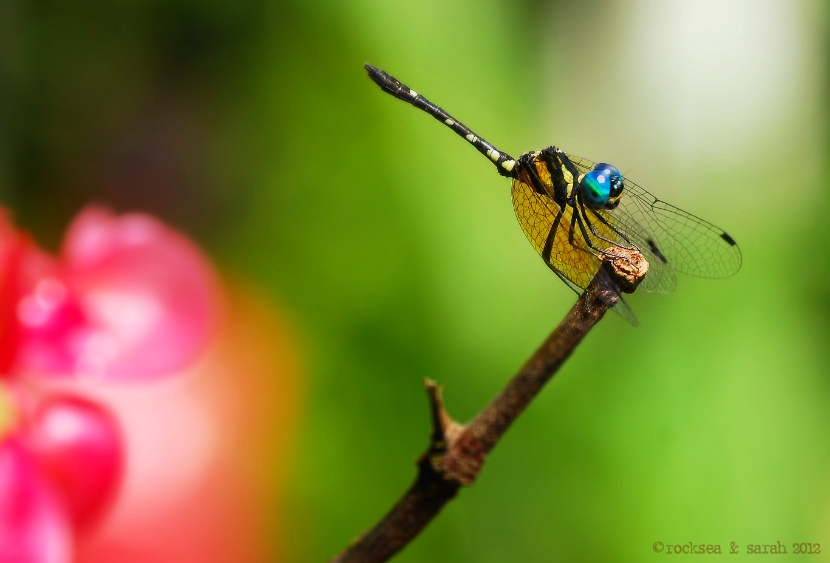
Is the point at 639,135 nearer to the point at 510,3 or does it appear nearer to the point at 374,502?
the point at 510,3

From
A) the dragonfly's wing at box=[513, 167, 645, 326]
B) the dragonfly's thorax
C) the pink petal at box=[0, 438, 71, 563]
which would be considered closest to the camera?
the dragonfly's wing at box=[513, 167, 645, 326]

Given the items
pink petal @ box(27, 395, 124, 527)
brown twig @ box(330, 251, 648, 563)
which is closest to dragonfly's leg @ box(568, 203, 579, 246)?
brown twig @ box(330, 251, 648, 563)

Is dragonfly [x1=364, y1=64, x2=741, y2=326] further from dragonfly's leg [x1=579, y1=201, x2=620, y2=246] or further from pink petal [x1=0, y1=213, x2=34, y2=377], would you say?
pink petal [x1=0, y1=213, x2=34, y2=377]

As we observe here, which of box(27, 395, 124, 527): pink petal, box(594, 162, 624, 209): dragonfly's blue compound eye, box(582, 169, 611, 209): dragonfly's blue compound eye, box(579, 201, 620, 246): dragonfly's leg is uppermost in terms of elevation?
box(594, 162, 624, 209): dragonfly's blue compound eye

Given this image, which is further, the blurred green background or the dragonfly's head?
the blurred green background

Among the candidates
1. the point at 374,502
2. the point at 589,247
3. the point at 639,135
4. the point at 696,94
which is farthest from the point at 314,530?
the point at 696,94

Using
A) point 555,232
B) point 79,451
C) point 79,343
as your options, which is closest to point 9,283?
point 79,343
